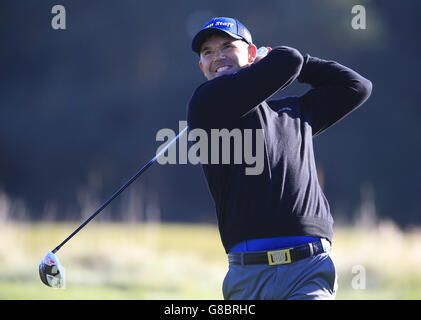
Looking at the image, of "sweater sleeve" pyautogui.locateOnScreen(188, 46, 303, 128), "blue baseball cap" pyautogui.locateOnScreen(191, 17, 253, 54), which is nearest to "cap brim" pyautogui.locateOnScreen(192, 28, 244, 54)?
"blue baseball cap" pyautogui.locateOnScreen(191, 17, 253, 54)

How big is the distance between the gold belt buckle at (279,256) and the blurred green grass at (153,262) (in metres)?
3.53

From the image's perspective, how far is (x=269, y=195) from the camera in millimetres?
2402

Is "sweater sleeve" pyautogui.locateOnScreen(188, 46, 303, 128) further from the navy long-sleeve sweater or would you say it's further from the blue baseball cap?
the blue baseball cap

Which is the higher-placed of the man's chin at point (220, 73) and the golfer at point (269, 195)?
the man's chin at point (220, 73)

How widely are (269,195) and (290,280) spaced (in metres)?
0.29

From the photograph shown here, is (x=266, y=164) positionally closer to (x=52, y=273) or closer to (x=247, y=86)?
(x=247, y=86)

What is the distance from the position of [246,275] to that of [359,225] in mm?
6081

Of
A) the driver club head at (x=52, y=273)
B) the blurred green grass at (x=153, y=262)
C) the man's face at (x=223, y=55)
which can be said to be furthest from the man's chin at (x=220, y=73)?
the blurred green grass at (x=153, y=262)

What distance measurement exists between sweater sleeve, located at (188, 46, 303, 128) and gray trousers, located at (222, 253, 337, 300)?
54cm

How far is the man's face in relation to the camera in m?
2.69

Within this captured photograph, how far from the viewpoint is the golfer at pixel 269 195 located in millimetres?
2389

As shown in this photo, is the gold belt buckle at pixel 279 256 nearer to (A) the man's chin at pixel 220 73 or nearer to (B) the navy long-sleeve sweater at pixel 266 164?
(B) the navy long-sleeve sweater at pixel 266 164

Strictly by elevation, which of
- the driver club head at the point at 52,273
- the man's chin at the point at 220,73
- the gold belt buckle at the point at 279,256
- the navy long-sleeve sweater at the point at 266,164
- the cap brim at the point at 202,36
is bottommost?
the driver club head at the point at 52,273

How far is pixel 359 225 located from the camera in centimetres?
828
